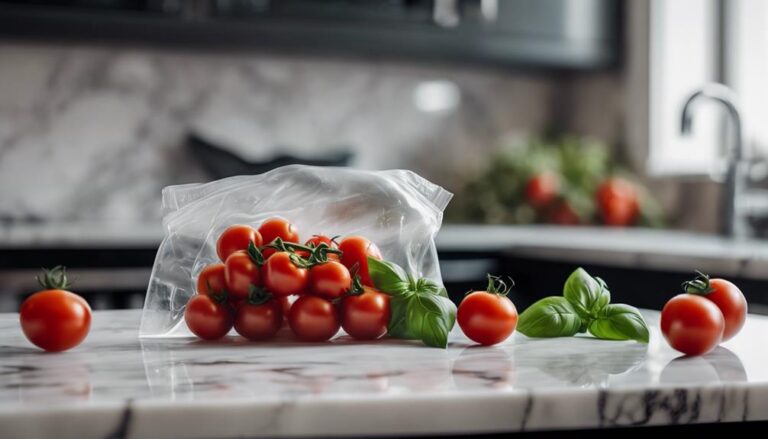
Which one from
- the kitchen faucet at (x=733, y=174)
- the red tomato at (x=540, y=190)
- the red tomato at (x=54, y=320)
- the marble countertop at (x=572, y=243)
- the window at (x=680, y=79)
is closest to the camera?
the red tomato at (x=54, y=320)

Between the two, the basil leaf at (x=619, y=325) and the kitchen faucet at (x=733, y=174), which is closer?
the basil leaf at (x=619, y=325)

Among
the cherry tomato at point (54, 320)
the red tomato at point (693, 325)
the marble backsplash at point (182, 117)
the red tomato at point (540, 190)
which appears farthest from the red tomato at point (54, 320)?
the red tomato at point (540, 190)

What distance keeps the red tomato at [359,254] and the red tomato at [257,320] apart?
0.41 feet

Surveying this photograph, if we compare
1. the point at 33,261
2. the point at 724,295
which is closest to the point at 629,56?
the point at 33,261

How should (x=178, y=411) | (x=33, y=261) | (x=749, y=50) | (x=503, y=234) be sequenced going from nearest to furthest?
(x=178, y=411), (x=33, y=261), (x=503, y=234), (x=749, y=50)

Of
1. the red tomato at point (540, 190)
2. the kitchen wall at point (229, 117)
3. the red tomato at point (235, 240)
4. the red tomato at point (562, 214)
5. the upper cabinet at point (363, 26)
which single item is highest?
the upper cabinet at point (363, 26)

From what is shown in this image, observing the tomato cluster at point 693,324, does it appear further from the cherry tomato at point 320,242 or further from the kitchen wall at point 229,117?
the kitchen wall at point 229,117

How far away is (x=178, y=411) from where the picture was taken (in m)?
0.88

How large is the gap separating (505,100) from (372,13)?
0.93 m

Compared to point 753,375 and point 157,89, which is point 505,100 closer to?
point 157,89

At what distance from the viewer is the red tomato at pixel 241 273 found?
4.02ft

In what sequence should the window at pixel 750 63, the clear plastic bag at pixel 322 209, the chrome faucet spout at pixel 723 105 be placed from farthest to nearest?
the window at pixel 750 63 < the chrome faucet spout at pixel 723 105 < the clear plastic bag at pixel 322 209

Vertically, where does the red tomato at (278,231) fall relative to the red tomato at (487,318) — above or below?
above

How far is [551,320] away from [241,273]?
0.42 meters
